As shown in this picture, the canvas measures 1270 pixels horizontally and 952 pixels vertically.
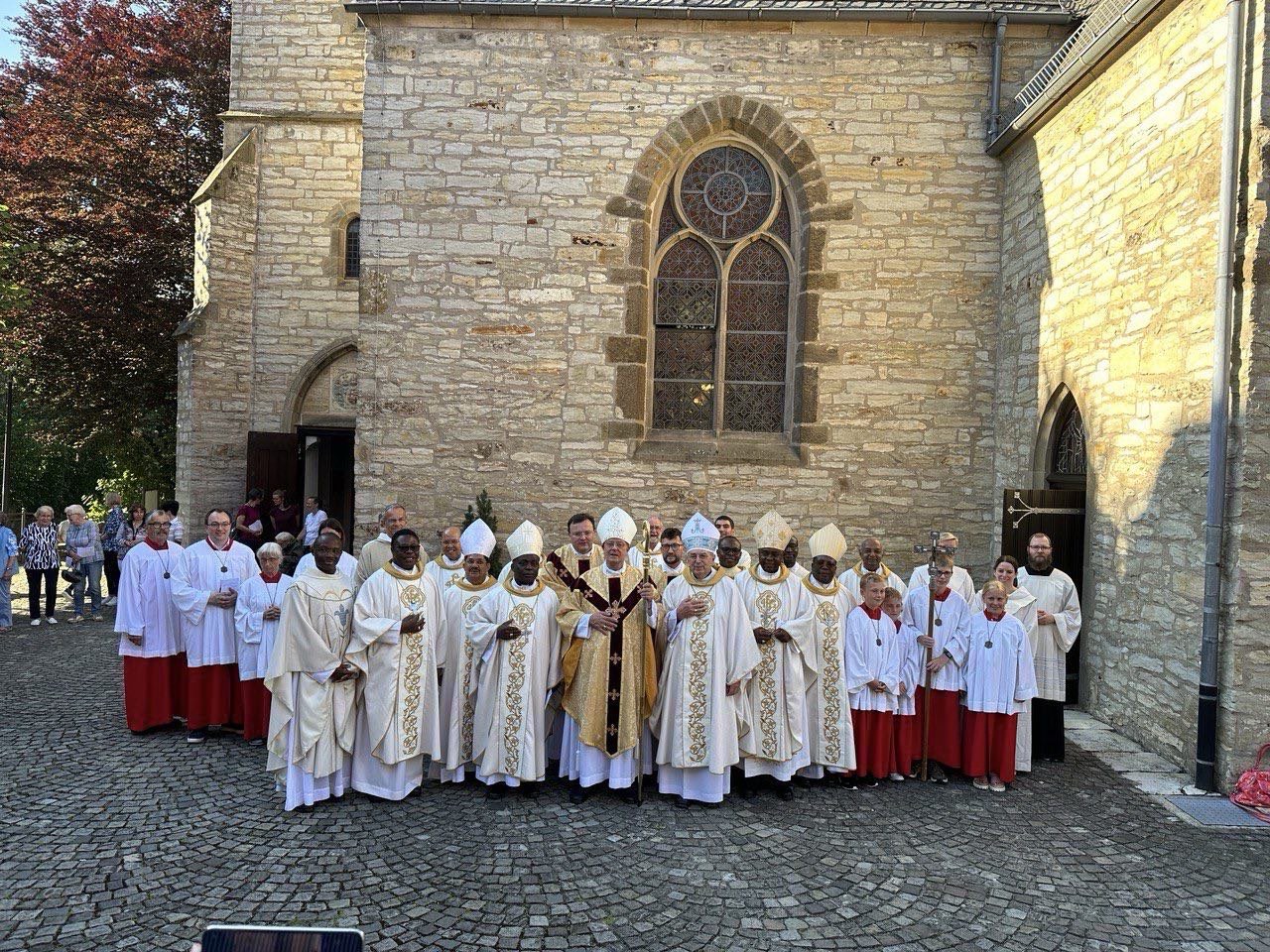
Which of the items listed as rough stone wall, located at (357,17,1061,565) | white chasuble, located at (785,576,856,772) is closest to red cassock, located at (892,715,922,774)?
white chasuble, located at (785,576,856,772)

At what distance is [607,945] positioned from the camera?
3752 millimetres

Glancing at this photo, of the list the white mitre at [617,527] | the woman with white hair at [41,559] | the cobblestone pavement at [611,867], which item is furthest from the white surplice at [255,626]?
the woman with white hair at [41,559]

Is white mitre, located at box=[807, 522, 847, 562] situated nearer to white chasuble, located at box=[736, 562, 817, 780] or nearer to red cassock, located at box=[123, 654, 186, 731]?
white chasuble, located at box=[736, 562, 817, 780]

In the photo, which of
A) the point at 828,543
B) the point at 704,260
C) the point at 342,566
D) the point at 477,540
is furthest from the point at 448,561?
the point at 704,260

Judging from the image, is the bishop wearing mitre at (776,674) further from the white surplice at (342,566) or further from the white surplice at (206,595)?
the white surplice at (206,595)

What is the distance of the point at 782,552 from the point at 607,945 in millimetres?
3096

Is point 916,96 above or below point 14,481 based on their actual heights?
above

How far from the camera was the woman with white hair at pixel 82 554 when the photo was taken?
11406 millimetres

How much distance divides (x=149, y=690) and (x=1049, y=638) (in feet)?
23.2

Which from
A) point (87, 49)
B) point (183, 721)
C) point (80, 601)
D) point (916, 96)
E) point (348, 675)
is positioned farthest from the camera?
point (87, 49)

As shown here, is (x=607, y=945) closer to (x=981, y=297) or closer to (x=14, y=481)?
(x=981, y=297)

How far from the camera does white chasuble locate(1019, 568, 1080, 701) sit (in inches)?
257

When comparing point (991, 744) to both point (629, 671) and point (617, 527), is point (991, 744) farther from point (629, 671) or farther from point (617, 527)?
point (617, 527)

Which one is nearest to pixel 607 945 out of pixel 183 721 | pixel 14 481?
pixel 183 721
